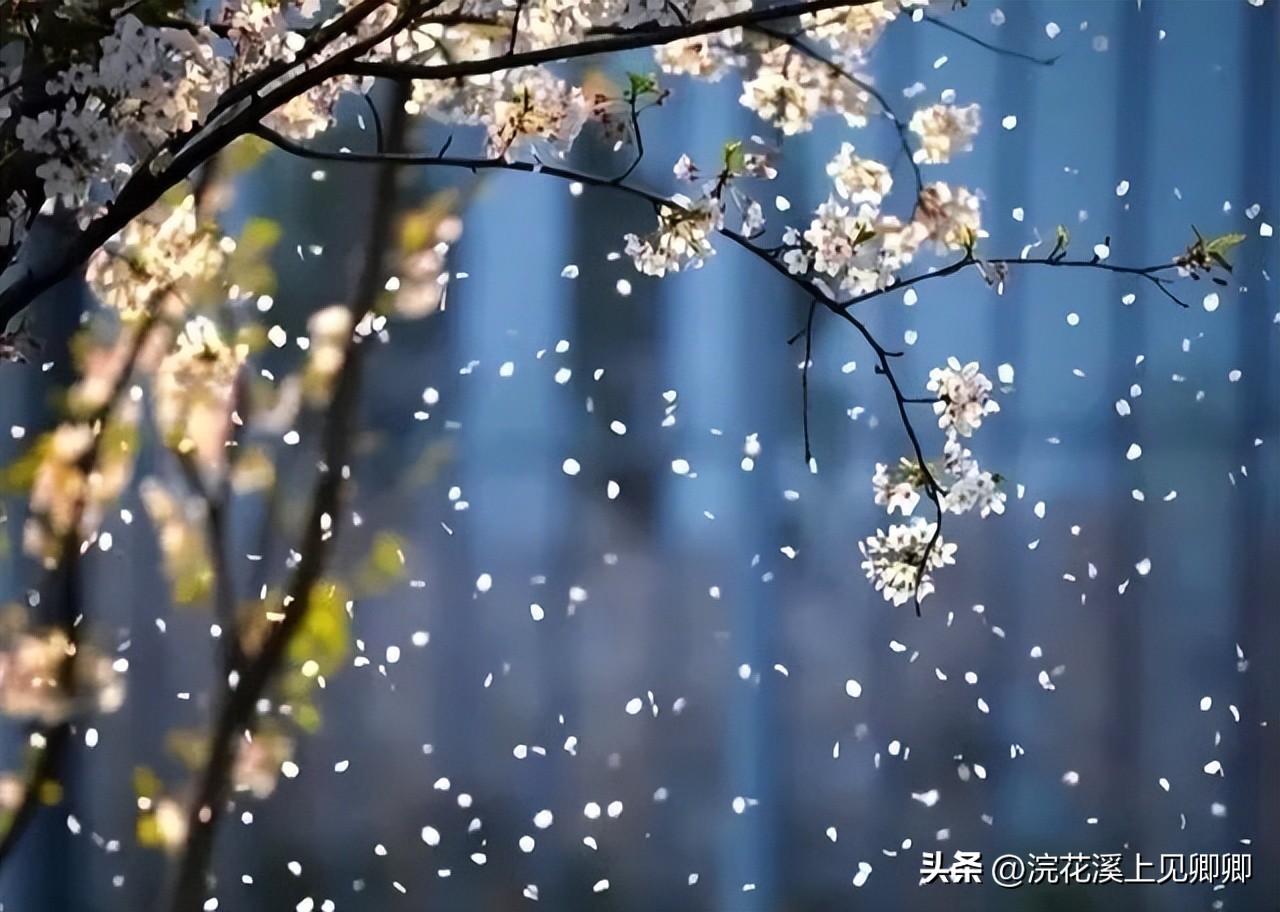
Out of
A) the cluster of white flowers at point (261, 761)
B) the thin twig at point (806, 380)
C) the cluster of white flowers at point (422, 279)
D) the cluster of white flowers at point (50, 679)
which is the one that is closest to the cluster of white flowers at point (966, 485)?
the thin twig at point (806, 380)

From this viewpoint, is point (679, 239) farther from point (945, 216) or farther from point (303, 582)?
point (303, 582)

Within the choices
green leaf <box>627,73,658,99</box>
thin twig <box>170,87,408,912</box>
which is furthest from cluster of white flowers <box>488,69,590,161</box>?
thin twig <box>170,87,408,912</box>

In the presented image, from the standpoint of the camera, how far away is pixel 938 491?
112 centimetres

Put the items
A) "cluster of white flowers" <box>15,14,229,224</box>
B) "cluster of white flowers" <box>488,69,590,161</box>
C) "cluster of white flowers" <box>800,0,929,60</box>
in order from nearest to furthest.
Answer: "cluster of white flowers" <box>15,14,229,224</box> < "cluster of white flowers" <box>488,69,590,161</box> < "cluster of white flowers" <box>800,0,929,60</box>

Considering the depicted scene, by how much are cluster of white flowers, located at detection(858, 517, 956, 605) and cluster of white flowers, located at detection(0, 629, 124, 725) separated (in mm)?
721

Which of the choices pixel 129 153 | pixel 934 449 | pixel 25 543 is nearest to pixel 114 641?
pixel 25 543

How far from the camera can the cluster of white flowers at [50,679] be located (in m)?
1.17

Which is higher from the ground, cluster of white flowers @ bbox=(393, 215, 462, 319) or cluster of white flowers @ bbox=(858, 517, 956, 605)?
cluster of white flowers @ bbox=(393, 215, 462, 319)

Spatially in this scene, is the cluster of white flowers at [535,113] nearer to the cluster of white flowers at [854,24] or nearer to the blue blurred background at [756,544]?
the blue blurred background at [756,544]

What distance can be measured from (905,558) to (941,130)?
1.31ft

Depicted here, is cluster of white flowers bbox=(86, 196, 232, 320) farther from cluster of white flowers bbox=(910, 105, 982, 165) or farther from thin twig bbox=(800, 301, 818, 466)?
cluster of white flowers bbox=(910, 105, 982, 165)

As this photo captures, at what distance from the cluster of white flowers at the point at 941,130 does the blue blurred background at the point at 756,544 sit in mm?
30

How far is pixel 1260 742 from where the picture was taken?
122cm

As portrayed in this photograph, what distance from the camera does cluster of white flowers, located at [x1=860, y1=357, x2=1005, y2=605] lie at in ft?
3.74
